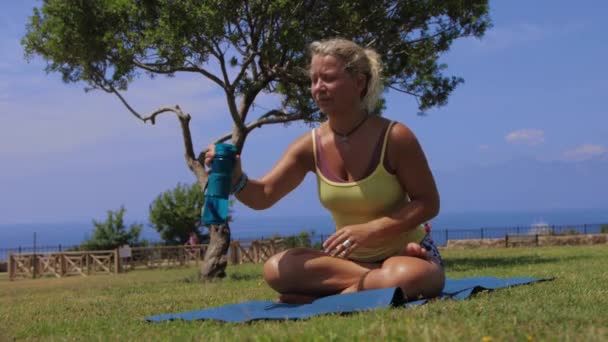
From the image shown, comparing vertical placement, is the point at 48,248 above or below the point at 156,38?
below

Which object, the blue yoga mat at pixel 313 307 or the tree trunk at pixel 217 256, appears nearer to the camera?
the blue yoga mat at pixel 313 307

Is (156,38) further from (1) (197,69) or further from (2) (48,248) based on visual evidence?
(2) (48,248)

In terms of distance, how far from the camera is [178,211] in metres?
36.6

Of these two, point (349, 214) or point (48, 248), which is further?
point (48, 248)

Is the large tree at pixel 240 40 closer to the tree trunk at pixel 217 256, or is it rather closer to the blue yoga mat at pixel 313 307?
the tree trunk at pixel 217 256

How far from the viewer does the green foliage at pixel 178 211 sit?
3672cm

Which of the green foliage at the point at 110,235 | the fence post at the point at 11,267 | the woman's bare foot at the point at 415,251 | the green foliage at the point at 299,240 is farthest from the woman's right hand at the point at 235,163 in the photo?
the green foliage at the point at 110,235

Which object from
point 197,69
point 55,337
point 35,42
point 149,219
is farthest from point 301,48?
point 149,219

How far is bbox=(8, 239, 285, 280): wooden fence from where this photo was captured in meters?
26.8

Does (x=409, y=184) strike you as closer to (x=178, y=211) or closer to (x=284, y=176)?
(x=284, y=176)

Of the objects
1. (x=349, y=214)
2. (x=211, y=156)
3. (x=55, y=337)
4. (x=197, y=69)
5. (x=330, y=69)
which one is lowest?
(x=55, y=337)

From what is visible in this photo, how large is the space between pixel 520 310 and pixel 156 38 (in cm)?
1023

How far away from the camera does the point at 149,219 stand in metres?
36.8

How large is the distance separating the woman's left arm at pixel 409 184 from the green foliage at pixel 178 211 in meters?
32.2
